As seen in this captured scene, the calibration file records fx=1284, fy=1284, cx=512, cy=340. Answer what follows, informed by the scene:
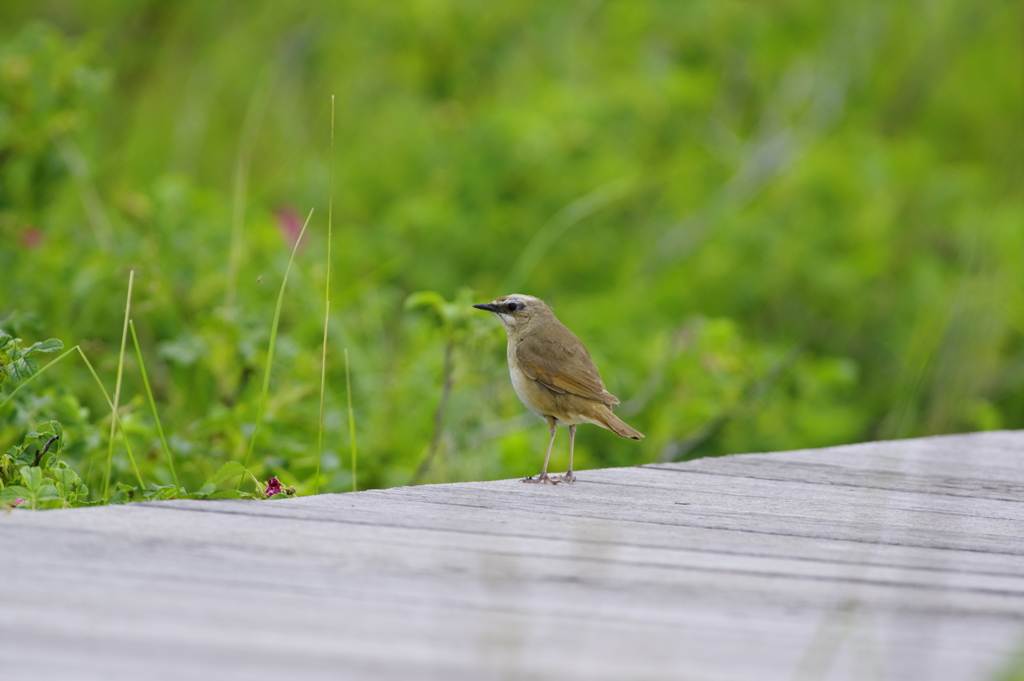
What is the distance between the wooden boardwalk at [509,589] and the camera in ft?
5.50

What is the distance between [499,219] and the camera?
7.71m

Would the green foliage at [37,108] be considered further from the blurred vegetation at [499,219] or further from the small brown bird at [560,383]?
the small brown bird at [560,383]

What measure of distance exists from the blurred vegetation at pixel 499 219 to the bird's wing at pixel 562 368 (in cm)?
44

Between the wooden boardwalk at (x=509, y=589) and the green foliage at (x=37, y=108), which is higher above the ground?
the green foliage at (x=37, y=108)

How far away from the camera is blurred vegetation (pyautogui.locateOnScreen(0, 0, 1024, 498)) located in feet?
14.8

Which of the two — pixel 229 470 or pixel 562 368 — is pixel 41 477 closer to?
pixel 229 470

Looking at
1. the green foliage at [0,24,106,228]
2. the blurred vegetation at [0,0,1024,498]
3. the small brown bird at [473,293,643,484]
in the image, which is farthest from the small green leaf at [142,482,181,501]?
the green foliage at [0,24,106,228]

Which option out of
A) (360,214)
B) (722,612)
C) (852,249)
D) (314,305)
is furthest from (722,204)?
(722,612)

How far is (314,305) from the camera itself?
4.88m

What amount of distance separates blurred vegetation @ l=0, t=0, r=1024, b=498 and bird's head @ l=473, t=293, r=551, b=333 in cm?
14

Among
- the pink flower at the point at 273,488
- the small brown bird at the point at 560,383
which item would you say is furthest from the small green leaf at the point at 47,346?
the small brown bird at the point at 560,383

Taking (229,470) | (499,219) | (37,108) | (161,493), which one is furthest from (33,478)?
(499,219)

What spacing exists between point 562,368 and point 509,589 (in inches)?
66.2

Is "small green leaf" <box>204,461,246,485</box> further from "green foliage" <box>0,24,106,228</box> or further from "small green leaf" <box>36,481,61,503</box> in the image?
"green foliage" <box>0,24,106,228</box>
